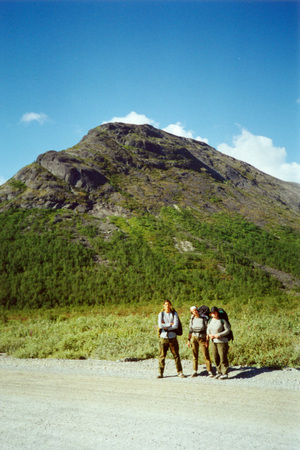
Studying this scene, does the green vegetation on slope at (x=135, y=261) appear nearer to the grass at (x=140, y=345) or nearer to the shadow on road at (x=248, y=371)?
the grass at (x=140, y=345)

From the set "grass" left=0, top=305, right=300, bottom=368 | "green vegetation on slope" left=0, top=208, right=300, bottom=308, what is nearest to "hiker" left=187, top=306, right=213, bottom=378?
"grass" left=0, top=305, right=300, bottom=368

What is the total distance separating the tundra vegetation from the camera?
1933cm

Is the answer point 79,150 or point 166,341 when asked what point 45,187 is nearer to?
point 79,150

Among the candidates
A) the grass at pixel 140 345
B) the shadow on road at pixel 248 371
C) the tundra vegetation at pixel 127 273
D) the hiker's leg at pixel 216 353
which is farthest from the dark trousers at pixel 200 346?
the tundra vegetation at pixel 127 273

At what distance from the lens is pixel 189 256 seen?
1796 inches

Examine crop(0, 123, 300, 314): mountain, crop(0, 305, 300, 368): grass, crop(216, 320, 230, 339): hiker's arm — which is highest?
crop(0, 123, 300, 314): mountain

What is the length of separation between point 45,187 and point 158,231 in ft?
87.9

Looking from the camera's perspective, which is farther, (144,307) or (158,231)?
(158,231)

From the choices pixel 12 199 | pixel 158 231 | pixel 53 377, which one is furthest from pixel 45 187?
pixel 53 377

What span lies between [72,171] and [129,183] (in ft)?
47.0

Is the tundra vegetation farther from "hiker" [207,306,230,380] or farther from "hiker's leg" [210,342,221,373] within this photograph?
"hiker" [207,306,230,380]

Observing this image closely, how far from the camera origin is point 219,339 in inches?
304

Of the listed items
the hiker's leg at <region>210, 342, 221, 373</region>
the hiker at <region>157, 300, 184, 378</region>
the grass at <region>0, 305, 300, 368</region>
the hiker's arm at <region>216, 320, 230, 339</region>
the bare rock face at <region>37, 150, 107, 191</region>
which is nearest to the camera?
the hiker's arm at <region>216, 320, 230, 339</region>

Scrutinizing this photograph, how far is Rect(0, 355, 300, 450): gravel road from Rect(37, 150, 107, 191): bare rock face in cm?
5789
